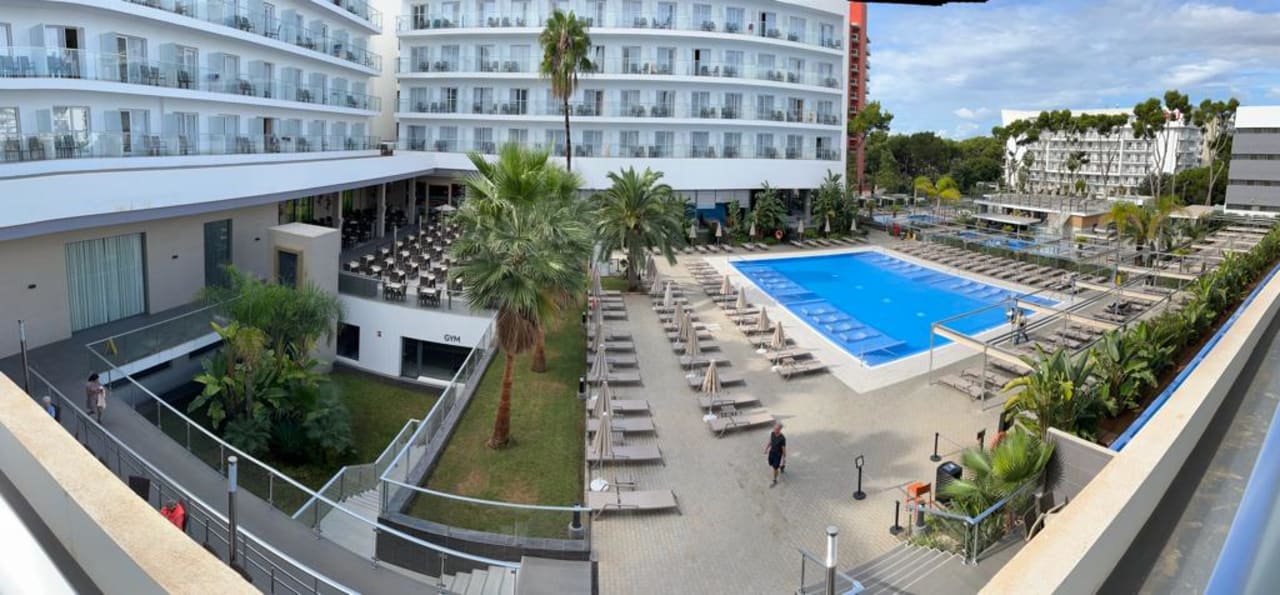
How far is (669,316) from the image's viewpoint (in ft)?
88.1

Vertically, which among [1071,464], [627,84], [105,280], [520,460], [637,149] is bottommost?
[520,460]

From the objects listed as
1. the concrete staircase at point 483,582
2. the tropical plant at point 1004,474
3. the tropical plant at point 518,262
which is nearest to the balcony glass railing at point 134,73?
the tropical plant at point 518,262

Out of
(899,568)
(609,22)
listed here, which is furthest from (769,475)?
(609,22)

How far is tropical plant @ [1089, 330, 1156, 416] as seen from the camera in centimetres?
1466

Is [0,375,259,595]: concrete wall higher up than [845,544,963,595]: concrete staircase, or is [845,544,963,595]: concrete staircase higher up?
[0,375,259,595]: concrete wall

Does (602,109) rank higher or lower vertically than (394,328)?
higher

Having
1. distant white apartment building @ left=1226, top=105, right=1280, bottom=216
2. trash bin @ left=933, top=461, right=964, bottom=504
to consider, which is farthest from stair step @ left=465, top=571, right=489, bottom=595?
distant white apartment building @ left=1226, top=105, right=1280, bottom=216

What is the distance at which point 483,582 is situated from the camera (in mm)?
10867

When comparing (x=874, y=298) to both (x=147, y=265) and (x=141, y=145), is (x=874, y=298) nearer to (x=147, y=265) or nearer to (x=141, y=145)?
(x=147, y=265)

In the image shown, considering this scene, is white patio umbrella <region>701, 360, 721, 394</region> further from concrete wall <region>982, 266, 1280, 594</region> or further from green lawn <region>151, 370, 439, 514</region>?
concrete wall <region>982, 266, 1280, 594</region>

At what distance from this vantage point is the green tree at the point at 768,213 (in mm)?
45688

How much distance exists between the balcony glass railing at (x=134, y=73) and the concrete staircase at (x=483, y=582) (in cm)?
1834

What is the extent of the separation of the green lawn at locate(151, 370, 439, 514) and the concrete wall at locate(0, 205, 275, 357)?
3843 mm

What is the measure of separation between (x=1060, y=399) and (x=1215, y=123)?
7550cm
